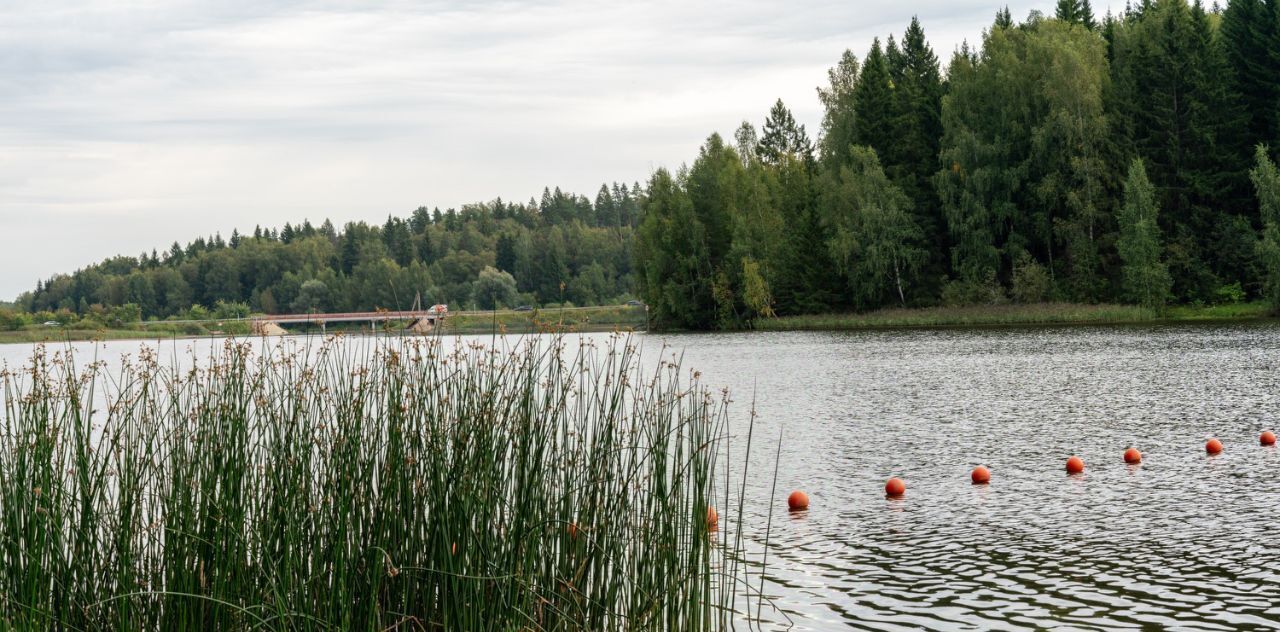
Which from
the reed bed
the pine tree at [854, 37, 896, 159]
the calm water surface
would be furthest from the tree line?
the reed bed

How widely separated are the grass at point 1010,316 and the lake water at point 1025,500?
64.5 ft

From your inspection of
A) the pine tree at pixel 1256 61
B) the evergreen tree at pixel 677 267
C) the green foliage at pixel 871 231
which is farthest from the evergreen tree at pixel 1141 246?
the evergreen tree at pixel 677 267

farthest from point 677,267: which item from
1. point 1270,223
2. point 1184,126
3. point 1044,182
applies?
point 1270,223

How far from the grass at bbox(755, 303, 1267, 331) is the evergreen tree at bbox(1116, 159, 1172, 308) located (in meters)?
0.69

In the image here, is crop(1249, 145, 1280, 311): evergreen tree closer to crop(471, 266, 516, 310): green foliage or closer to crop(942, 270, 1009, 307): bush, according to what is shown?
crop(942, 270, 1009, 307): bush

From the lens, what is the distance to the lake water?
661cm

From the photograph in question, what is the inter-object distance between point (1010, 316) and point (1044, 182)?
16.9ft

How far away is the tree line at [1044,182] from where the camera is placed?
42.8 meters

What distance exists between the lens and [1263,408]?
14.9 meters

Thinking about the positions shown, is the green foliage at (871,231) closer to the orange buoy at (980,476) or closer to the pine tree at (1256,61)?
the pine tree at (1256,61)

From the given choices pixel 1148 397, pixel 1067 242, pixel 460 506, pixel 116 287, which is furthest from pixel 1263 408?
pixel 116 287

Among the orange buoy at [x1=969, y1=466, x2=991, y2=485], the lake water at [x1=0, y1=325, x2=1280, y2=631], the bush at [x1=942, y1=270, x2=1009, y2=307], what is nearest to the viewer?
the lake water at [x1=0, y1=325, x2=1280, y2=631]

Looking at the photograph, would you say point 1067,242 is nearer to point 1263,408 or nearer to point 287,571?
point 1263,408

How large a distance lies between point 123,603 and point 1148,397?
51.4 ft
